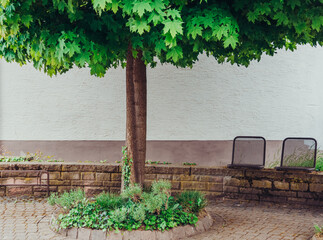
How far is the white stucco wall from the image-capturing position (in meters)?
11.4

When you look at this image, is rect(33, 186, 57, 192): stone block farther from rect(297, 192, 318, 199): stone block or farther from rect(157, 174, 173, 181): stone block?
rect(297, 192, 318, 199): stone block

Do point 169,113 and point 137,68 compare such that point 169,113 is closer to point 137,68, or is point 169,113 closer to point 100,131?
point 100,131

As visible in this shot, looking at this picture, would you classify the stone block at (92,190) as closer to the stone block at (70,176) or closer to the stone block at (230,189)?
the stone block at (70,176)

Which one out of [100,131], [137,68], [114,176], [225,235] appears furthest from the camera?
[100,131]

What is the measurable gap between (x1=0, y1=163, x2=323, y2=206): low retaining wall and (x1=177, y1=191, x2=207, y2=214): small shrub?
1693mm

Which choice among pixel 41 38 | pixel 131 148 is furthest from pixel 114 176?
pixel 41 38

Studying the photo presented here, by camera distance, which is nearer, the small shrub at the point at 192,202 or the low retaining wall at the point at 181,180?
the small shrub at the point at 192,202

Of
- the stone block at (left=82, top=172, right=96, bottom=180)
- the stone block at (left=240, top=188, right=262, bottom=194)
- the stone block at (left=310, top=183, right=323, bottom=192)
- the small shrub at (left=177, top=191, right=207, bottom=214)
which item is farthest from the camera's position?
the stone block at (left=82, top=172, right=96, bottom=180)

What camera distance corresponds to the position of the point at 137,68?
7.17 metres

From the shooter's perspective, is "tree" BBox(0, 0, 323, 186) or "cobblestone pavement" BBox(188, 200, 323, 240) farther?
"cobblestone pavement" BBox(188, 200, 323, 240)

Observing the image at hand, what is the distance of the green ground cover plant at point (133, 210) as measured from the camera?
612 cm

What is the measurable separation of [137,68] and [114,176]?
9.11ft

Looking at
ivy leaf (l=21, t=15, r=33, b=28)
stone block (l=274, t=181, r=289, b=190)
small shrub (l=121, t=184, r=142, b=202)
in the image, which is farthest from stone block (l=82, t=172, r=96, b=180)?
ivy leaf (l=21, t=15, r=33, b=28)

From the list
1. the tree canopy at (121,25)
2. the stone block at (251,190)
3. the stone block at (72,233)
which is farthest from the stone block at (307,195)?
the stone block at (72,233)
